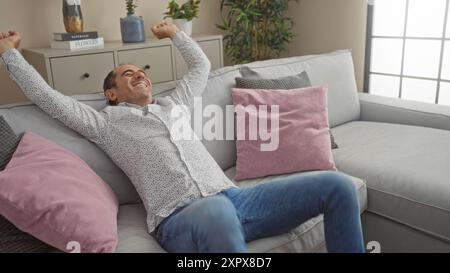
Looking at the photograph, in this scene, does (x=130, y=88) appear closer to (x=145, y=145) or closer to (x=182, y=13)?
(x=145, y=145)

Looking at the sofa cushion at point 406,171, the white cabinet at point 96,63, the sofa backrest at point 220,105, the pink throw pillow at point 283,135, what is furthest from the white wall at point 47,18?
the sofa cushion at point 406,171

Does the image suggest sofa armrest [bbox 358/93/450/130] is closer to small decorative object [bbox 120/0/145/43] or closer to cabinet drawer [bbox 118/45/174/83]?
cabinet drawer [bbox 118/45/174/83]

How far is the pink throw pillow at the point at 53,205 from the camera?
113 cm

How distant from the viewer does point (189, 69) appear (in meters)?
1.87

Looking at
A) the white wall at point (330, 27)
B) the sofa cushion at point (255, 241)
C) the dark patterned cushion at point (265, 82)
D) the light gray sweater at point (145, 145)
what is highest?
the white wall at point (330, 27)

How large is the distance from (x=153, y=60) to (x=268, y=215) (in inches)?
70.7

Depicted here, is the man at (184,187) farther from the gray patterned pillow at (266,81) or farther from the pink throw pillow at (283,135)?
the gray patterned pillow at (266,81)

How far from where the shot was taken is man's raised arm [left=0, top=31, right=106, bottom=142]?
145cm

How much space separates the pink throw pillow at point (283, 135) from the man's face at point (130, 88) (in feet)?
1.32

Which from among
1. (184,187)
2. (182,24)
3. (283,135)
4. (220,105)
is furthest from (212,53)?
(184,187)

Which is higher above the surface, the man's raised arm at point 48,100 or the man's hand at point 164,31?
the man's hand at point 164,31

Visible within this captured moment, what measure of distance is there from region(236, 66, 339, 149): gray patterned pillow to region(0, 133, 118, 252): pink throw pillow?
88cm

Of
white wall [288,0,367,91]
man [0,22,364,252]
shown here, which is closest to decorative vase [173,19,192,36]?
white wall [288,0,367,91]
